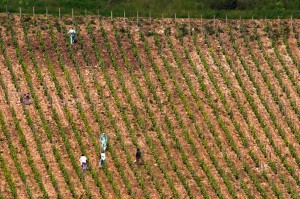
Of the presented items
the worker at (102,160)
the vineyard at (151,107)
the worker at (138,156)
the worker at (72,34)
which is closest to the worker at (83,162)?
the vineyard at (151,107)

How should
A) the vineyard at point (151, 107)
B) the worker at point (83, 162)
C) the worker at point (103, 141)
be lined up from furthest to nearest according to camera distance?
the worker at point (103, 141) < the vineyard at point (151, 107) < the worker at point (83, 162)

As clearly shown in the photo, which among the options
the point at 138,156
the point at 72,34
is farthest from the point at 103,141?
the point at 72,34

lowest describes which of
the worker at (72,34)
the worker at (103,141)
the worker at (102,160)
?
the worker at (102,160)

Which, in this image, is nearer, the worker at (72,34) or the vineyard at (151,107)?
the vineyard at (151,107)

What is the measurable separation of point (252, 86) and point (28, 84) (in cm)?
1571

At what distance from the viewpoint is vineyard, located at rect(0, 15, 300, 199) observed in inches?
2918

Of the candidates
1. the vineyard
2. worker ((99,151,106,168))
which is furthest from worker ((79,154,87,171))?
Answer: worker ((99,151,106,168))

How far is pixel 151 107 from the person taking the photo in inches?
3189

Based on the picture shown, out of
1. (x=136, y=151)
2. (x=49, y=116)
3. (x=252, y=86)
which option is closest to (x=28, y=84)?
(x=49, y=116)

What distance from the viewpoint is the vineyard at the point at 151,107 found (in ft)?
243

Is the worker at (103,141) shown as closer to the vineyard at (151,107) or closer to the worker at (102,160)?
the vineyard at (151,107)

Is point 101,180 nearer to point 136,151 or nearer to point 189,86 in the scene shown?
point 136,151

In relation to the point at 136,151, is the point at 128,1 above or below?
above

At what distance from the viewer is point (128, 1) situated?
320 feet
